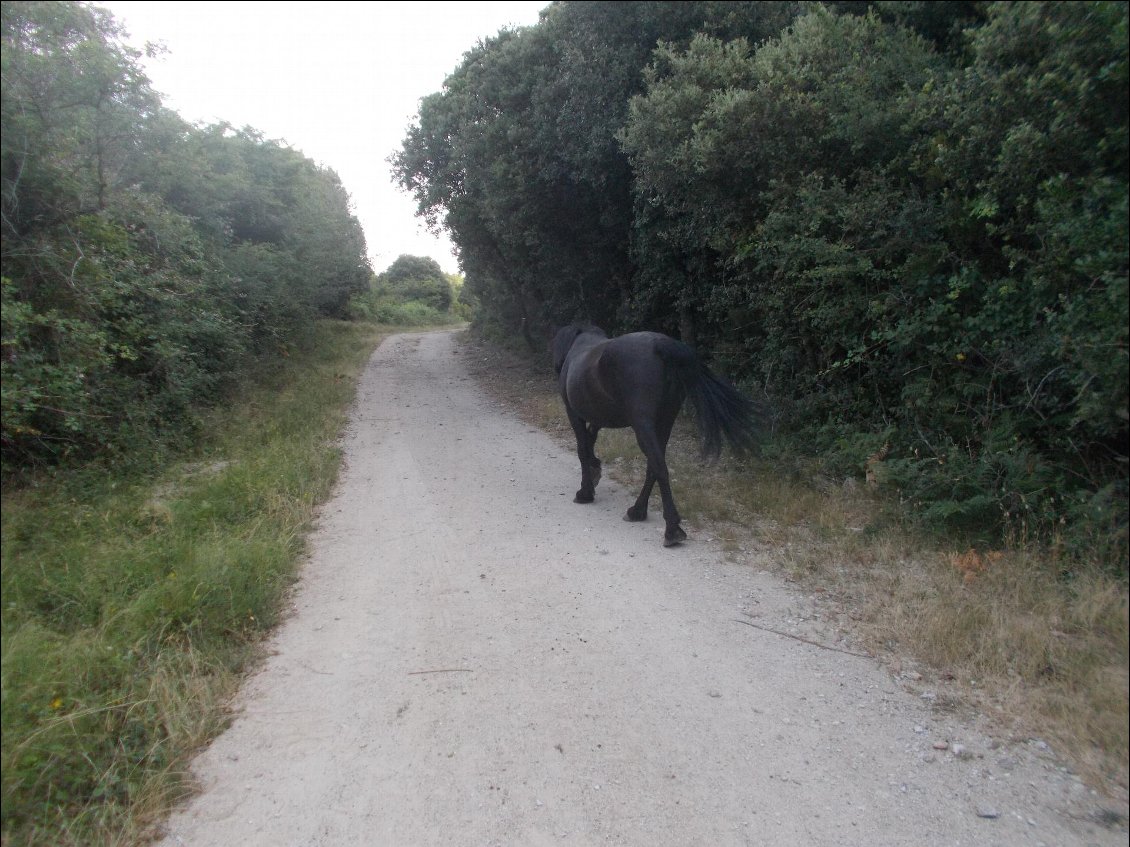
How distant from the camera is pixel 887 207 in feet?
21.6

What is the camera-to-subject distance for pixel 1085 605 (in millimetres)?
3498

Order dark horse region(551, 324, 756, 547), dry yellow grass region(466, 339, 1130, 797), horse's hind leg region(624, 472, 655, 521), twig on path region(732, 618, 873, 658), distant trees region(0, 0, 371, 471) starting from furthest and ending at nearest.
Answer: horse's hind leg region(624, 472, 655, 521) < dark horse region(551, 324, 756, 547) < distant trees region(0, 0, 371, 471) < twig on path region(732, 618, 873, 658) < dry yellow grass region(466, 339, 1130, 797)

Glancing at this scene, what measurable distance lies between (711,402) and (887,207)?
2.67 metres

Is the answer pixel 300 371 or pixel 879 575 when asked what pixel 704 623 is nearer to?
pixel 879 575

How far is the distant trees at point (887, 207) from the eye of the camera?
4480 millimetres

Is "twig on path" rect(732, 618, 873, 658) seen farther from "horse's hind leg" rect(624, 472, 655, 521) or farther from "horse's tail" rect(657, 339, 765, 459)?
"horse's tail" rect(657, 339, 765, 459)

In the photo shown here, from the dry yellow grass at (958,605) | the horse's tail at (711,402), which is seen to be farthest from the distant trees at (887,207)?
the horse's tail at (711,402)

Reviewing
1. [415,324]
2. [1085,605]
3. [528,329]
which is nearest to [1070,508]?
[1085,605]

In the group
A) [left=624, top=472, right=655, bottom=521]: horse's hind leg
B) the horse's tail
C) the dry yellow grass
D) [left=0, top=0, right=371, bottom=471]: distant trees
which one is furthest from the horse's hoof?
[left=0, top=0, right=371, bottom=471]: distant trees

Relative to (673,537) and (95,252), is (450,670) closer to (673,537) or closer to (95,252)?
(673,537)

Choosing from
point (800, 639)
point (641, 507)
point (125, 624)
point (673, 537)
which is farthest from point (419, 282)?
point (800, 639)

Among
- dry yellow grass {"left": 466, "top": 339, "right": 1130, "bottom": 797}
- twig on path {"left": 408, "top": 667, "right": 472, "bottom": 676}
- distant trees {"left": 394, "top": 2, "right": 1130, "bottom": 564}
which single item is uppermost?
distant trees {"left": 394, "top": 2, "right": 1130, "bottom": 564}

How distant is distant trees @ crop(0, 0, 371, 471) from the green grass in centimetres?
70

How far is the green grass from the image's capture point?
115 inches
